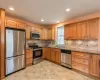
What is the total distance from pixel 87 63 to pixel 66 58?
1.17 meters

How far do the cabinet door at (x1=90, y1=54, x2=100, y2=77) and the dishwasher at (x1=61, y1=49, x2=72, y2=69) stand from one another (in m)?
1.09

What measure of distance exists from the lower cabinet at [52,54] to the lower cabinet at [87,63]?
47.3 inches

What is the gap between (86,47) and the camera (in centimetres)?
406

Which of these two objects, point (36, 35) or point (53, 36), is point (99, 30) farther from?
point (36, 35)

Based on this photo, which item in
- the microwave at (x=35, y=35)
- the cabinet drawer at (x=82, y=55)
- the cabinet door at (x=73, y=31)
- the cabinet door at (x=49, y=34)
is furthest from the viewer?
the cabinet door at (x=49, y=34)

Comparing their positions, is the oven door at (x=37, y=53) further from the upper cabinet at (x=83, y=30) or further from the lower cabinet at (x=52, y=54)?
the upper cabinet at (x=83, y=30)

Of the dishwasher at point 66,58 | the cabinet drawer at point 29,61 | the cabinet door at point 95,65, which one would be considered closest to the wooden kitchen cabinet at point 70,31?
the dishwasher at point 66,58

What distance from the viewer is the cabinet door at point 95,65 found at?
2952 mm

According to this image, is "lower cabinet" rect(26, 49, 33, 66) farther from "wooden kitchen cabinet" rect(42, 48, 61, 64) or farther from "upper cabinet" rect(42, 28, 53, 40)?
"upper cabinet" rect(42, 28, 53, 40)

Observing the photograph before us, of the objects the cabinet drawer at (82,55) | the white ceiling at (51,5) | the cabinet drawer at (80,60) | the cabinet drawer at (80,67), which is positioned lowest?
the cabinet drawer at (80,67)

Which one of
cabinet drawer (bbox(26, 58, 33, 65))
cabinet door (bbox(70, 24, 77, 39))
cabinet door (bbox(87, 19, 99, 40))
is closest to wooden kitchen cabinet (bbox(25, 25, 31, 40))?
cabinet drawer (bbox(26, 58, 33, 65))

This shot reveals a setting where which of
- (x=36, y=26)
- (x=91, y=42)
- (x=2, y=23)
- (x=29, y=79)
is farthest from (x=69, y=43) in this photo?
(x=2, y=23)

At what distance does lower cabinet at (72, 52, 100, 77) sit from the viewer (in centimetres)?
300

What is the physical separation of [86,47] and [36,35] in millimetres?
3171
